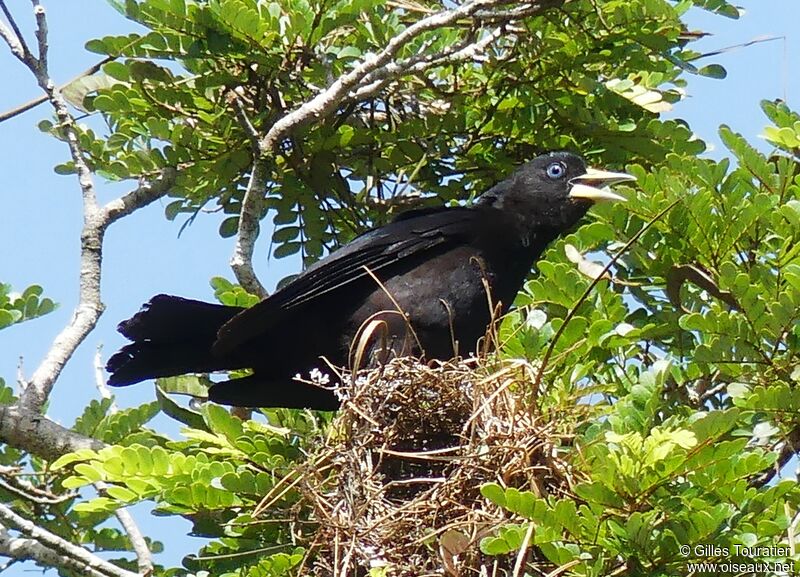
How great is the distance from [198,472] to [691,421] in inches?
59.1

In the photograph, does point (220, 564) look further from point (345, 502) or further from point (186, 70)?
point (186, 70)

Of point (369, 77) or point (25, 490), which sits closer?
point (25, 490)

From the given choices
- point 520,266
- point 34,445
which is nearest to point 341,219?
point 520,266

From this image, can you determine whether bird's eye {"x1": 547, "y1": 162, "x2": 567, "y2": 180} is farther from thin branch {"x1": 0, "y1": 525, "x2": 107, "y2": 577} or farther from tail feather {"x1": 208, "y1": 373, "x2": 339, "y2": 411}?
thin branch {"x1": 0, "y1": 525, "x2": 107, "y2": 577}

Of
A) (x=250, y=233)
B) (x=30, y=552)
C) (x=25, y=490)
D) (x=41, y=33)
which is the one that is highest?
(x=41, y=33)

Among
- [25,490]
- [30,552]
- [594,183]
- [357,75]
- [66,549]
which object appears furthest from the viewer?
[594,183]

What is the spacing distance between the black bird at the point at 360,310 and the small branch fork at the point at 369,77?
0.24 m

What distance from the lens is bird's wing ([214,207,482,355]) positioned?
4.83 meters

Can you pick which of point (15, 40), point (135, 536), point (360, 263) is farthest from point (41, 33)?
point (135, 536)

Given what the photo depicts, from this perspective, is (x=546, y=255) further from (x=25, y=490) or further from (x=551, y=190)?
(x=25, y=490)

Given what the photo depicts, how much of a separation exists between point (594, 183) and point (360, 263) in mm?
1032

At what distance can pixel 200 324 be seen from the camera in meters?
5.07

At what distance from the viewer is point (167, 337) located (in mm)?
5039

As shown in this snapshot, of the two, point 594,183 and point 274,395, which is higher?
point 594,183
